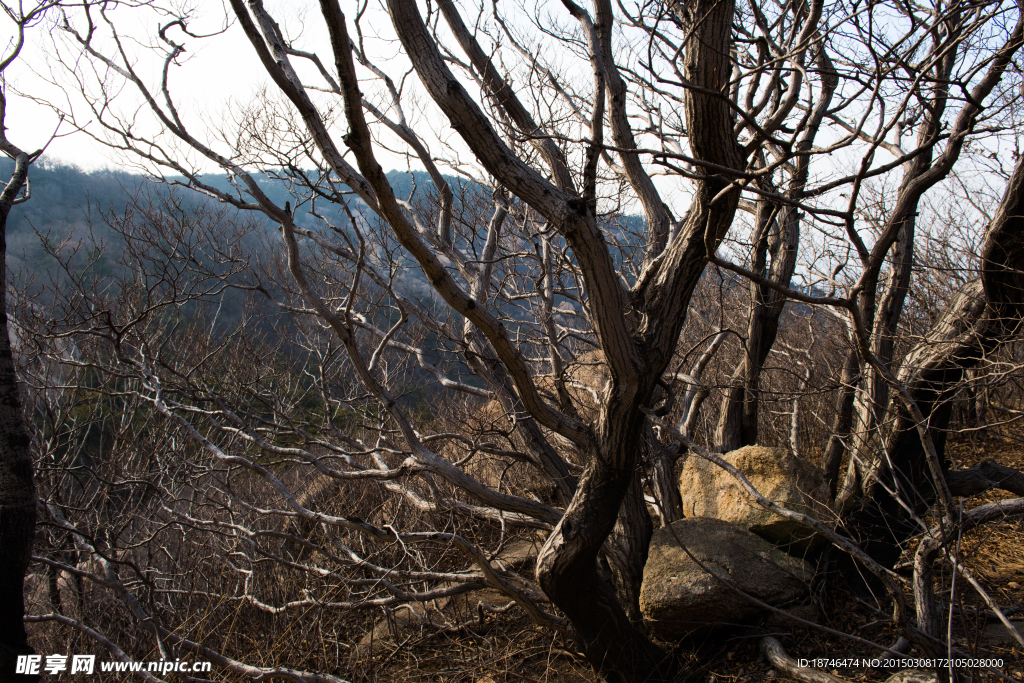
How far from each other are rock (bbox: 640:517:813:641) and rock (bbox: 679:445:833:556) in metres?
0.23

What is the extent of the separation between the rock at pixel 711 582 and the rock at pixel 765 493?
234 mm

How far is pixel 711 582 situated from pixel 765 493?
112 cm

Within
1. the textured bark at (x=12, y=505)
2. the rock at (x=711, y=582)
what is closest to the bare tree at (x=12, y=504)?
the textured bark at (x=12, y=505)

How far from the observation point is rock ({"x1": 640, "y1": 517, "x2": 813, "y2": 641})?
4477 mm

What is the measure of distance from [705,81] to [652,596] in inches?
142

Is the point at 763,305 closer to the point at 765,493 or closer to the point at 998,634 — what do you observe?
the point at 765,493

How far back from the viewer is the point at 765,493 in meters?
5.20

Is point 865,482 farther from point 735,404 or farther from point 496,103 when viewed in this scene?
point 496,103

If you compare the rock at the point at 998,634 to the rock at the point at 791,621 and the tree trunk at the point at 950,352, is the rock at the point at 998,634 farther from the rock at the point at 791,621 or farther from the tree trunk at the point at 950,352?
the rock at the point at 791,621

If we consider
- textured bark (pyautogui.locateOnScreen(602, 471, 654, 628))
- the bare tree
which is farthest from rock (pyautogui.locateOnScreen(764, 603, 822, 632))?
Answer: the bare tree

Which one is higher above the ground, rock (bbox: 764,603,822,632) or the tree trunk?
the tree trunk

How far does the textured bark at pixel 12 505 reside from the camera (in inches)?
103

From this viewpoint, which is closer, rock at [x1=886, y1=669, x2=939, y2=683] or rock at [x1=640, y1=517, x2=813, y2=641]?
rock at [x1=886, y1=669, x2=939, y2=683]

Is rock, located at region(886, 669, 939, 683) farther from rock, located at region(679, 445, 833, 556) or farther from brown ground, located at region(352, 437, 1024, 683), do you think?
rock, located at region(679, 445, 833, 556)
